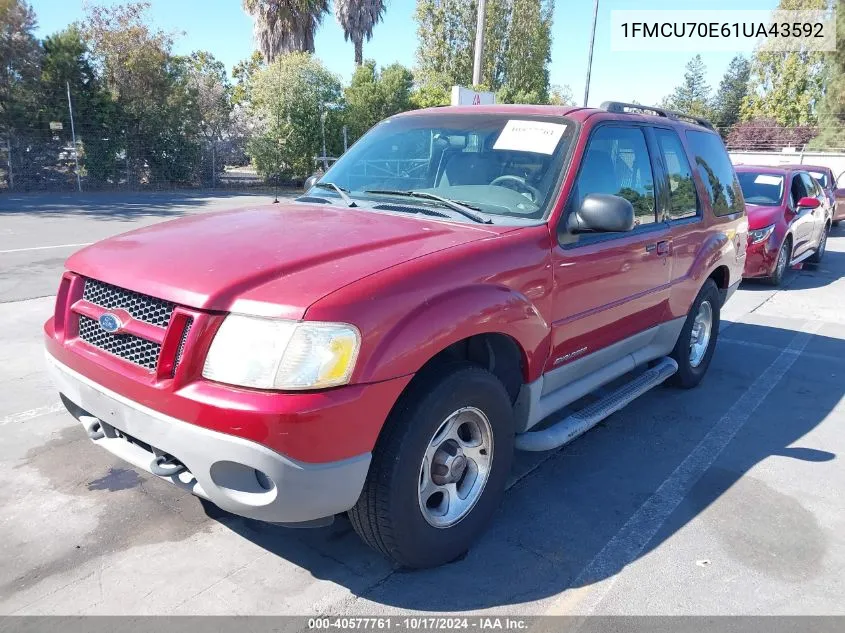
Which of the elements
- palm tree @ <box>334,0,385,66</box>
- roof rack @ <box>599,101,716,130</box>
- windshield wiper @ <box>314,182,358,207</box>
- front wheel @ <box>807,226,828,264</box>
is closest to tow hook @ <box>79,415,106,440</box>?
windshield wiper @ <box>314,182,358,207</box>

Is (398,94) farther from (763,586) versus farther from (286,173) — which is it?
(763,586)

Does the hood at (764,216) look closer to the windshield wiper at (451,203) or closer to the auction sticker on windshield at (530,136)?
the auction sticker on windshield at (530,136)

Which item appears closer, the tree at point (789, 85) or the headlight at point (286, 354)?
the headlight at point (286, 354)

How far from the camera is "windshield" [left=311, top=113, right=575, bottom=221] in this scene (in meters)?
3.38

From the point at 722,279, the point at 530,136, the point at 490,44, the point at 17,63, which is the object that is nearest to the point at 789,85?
the point at 490,44

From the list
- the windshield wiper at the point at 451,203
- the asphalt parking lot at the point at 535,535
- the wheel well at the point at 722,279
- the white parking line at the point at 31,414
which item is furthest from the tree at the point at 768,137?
the white parking line at the point at 31,414

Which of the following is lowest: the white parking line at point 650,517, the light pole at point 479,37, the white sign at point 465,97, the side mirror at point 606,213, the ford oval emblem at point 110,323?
the white parking line at point 650,517

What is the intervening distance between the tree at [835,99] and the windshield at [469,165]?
4091 centimetres

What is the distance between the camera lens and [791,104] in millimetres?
46062

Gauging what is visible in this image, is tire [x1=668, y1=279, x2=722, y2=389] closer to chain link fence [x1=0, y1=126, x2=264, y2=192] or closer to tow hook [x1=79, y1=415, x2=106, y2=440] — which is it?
tow hook [x1=79, y1=415, x2=106, y2=440]

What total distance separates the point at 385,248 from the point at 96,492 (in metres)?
2.06

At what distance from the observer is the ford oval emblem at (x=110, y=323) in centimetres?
256

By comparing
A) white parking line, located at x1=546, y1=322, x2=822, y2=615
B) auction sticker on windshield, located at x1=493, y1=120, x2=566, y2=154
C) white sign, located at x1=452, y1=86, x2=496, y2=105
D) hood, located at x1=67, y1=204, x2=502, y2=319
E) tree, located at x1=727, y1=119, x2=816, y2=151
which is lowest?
white parking line, located at x1=546, y1=322, x2=822, y2=615

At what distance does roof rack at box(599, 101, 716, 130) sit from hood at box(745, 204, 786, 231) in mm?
4460
